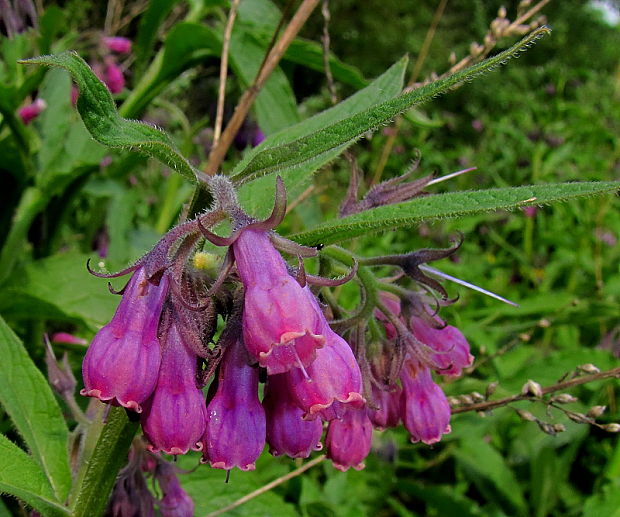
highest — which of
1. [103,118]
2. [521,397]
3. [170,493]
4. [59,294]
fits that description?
[103,118]

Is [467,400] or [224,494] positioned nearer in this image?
[467,400]

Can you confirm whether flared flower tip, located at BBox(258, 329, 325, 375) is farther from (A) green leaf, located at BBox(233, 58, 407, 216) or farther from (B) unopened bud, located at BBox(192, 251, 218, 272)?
(A) green leaf, located at BBox(233, 58, 407, 216)

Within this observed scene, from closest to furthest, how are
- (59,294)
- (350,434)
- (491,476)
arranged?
(350,434)
(59,294)
(491,476)

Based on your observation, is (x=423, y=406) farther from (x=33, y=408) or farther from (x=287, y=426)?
(x=33, y=408)

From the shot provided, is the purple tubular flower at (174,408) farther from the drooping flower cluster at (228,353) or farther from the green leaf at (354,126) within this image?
the green leaf at (354,126)

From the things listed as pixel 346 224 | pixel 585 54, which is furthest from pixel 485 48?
pixel 585 54

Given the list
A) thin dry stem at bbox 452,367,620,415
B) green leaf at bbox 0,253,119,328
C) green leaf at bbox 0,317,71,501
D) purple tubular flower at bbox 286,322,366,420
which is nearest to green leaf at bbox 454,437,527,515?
thin dry stem at bbox 452,367,620,415

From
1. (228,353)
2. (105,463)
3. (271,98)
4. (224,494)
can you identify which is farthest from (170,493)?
(271,98)

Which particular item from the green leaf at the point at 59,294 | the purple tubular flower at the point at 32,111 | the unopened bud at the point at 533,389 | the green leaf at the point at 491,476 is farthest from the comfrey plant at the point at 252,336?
the purple tubular flower at the point at 32,111
